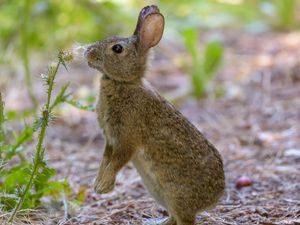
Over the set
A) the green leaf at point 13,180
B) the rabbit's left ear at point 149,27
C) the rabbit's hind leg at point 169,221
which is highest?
the rabbit's left ear at point 149,27

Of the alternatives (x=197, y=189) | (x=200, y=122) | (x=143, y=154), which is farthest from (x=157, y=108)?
(x=200, y=122)

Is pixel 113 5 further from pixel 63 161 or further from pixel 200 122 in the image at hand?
pixel 63 161

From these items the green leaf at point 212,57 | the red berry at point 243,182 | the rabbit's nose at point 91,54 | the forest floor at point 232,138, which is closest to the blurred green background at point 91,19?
the forest floor at point 232,138

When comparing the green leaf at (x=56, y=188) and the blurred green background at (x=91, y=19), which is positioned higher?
the blurred green background at (x=91, y=19)

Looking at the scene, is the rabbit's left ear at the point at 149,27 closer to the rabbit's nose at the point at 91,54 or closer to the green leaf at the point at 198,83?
the rabbit's nose at the point at 91,54

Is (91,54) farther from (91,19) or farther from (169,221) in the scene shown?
(91,19)

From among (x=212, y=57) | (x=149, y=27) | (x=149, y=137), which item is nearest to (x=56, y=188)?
(x=149, y=137)

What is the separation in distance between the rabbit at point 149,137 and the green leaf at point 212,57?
3.36m

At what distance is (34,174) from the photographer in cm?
329

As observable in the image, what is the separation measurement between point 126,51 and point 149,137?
1.89ft

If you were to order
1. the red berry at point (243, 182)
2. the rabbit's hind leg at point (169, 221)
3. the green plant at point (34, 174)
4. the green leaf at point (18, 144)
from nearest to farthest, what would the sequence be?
the green plant at point (34, 174)
the rabbit's hind leg at point (169, 221)
the green leaf at point (18, 144)
the red berry at point (243, 182)

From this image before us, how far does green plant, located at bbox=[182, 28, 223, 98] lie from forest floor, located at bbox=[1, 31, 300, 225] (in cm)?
21

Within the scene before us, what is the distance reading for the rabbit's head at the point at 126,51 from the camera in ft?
12.3

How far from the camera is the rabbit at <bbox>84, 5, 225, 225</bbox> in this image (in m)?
3.50
